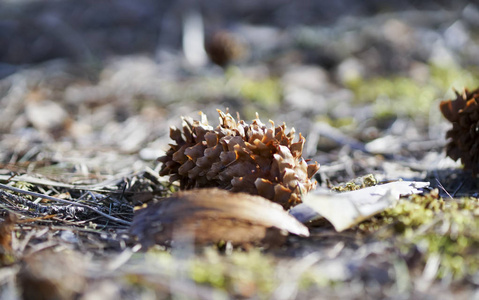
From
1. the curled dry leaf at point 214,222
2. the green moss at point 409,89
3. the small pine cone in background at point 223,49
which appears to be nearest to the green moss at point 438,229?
the curled dry leaf at point 214,222

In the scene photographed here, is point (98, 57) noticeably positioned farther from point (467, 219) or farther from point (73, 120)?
point (467, 219)

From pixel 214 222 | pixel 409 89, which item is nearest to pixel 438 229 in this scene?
pixel 214 222

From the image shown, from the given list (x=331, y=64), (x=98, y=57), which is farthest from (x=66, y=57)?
(x=331, y=64)

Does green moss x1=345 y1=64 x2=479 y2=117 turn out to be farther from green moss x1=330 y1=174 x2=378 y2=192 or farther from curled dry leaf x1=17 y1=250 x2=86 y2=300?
curled dry leaf x1=17 y1=250 x2=86 y2=300

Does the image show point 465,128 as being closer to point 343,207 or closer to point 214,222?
point 343,207

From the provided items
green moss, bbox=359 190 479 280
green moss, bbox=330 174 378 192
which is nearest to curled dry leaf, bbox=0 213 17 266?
green moss, bbox=359 190 479 280
